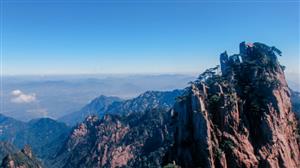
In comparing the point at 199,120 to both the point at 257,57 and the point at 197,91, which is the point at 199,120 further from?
the point at 257,57

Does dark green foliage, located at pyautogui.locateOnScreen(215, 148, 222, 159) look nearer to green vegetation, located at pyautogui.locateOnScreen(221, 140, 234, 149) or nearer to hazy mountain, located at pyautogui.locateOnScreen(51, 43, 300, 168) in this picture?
hazy mountain, located at pyautogui.locateOnScreen(51, 43, 300, 168)

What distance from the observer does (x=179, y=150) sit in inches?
3716

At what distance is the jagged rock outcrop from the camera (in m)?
88.1

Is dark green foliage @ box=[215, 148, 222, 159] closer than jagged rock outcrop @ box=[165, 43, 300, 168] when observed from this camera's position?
Yes

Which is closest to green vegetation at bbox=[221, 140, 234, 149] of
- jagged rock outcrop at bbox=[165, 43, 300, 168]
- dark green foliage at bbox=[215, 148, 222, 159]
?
jagged rock outcrop at bbox=[165, 43, 300, 168]

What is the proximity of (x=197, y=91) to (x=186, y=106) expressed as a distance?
426 centimetres

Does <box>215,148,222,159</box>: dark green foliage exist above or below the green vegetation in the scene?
below

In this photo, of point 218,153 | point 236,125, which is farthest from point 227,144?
point 236,125

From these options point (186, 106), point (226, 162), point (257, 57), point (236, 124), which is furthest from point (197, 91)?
point (257, 57)

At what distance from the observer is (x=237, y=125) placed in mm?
91688

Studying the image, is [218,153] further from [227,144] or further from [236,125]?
[236,125]

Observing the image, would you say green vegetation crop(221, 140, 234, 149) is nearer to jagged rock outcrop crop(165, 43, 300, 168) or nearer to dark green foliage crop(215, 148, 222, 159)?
jagged rock outcrop crop(165, 43, 300, 168)

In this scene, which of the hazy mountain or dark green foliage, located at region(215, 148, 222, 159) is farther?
the hazy mountain

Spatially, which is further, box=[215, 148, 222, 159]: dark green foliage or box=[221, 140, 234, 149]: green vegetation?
box=[221, 140, 234, 149]: green vegetation
